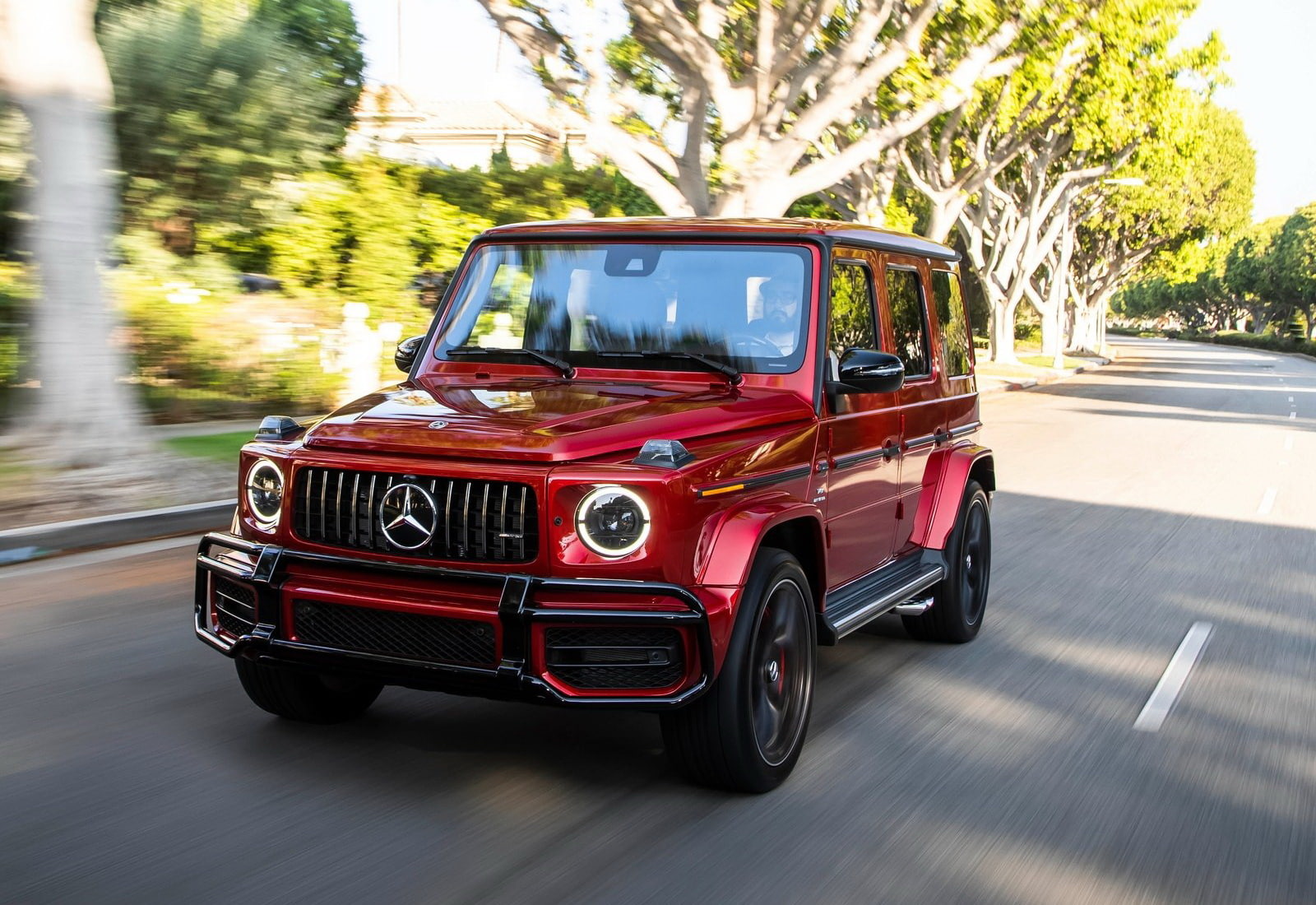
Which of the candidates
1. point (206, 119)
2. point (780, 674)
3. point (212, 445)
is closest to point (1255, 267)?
point (206, 119)

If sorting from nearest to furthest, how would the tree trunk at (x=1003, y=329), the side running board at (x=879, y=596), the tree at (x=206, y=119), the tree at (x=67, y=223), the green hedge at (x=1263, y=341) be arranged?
1. the side running board at (x=879, y=596)
2. the tree at (x=67, y=223)
3. the tree at (x=206, y=119)
4. the tree trunk at (x=1003, y=329)
5. the green hedge at (x=1263, y=341)

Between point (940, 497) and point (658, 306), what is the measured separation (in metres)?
1.97

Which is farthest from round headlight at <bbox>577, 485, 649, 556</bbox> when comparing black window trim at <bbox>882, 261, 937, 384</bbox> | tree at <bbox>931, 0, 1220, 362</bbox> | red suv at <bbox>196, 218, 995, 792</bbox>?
tree at <bbox>931, 0, 1220, 362</bbox>

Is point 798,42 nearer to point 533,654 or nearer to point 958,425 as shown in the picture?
point 958,425

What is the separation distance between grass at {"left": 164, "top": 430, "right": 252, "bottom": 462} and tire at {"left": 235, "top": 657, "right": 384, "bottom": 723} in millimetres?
6524

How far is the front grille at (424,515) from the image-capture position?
13.9 ft

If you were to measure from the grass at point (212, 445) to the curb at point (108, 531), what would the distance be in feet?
4.62

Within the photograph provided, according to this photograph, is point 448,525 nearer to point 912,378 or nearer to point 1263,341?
point 912,378

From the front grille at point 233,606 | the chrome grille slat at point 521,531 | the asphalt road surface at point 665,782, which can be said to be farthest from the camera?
the front grille at point 233,606

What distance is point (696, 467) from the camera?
436 centimetres

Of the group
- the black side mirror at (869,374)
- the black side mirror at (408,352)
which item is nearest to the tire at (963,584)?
the black side mirror at (869,374)

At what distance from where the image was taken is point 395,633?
4.31m

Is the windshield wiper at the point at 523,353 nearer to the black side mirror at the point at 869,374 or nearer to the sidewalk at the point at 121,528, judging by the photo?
the black side mirror at the point at 869,374

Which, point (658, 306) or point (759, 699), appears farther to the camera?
point (658, 306)
